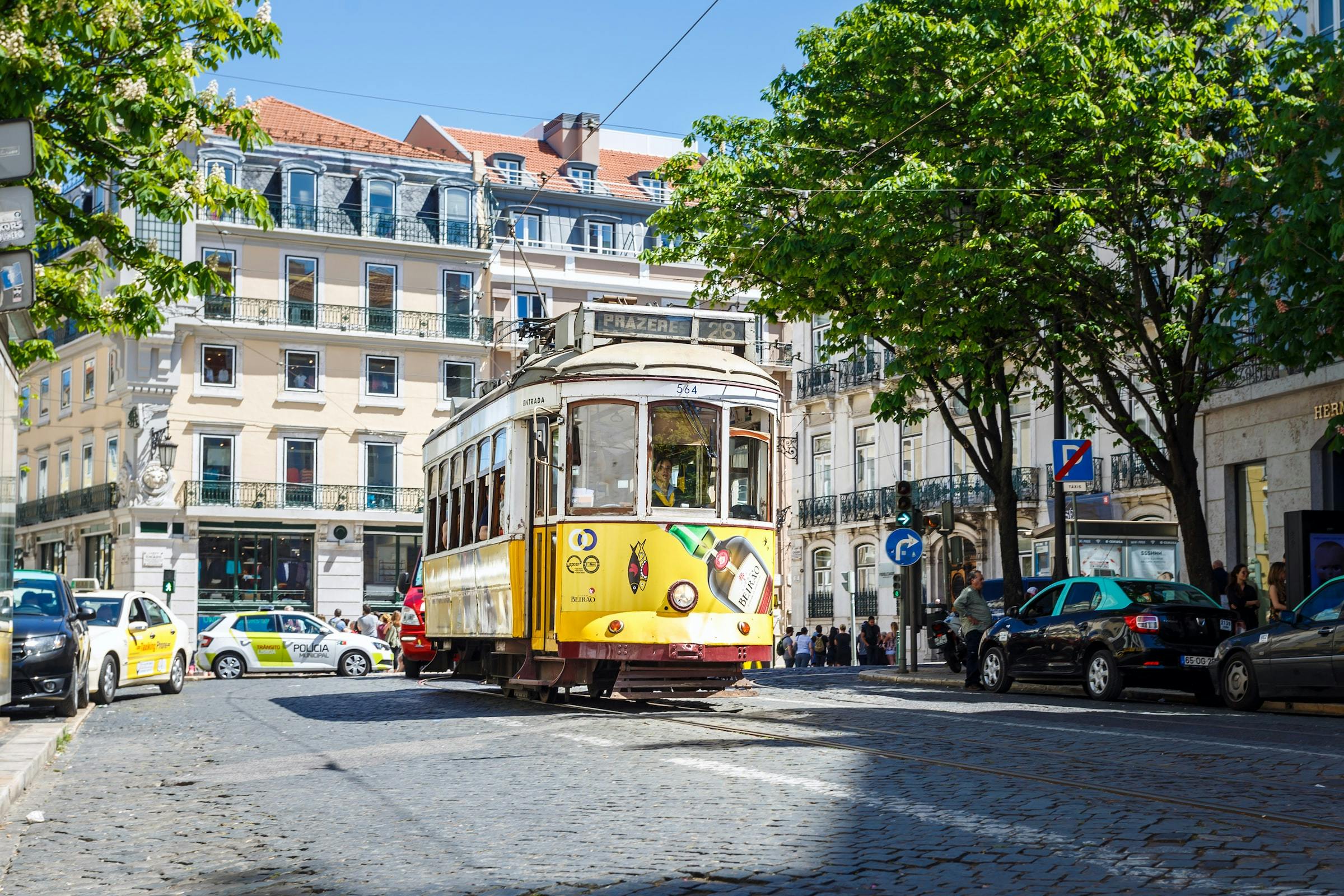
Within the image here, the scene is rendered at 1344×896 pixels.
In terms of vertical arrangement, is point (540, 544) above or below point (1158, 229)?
below

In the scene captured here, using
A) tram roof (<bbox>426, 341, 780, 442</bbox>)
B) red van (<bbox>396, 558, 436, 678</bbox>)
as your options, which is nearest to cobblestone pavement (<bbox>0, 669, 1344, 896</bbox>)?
tram roof (<bbox>426, 341, 780, 442</bbox>)

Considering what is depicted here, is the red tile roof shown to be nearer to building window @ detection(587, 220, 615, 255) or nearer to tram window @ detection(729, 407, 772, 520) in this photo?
building window @ detection(587, 220, 615, 255)

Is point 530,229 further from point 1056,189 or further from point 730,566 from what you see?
point 730,566

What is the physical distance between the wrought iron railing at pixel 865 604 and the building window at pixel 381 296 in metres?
18.3

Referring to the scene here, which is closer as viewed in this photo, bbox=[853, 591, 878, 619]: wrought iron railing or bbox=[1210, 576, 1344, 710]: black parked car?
bbox=[1210, 576, 1344, 710]: black parked car

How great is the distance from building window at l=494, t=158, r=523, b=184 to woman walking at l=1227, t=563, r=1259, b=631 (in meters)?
43.5

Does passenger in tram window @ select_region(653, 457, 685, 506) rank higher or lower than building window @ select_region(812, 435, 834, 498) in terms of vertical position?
lower

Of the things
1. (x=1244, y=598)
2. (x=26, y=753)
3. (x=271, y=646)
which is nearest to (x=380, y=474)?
(x=271, y=646)

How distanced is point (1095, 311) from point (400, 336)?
36790 millimetres

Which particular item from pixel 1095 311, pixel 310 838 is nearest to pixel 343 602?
pixel 1095 311

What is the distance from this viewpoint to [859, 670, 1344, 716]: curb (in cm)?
2011

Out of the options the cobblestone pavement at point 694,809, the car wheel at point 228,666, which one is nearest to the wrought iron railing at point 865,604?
the car wheel at point 228,666

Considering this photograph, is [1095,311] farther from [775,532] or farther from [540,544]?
[540,544]

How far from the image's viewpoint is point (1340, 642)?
17578mm
